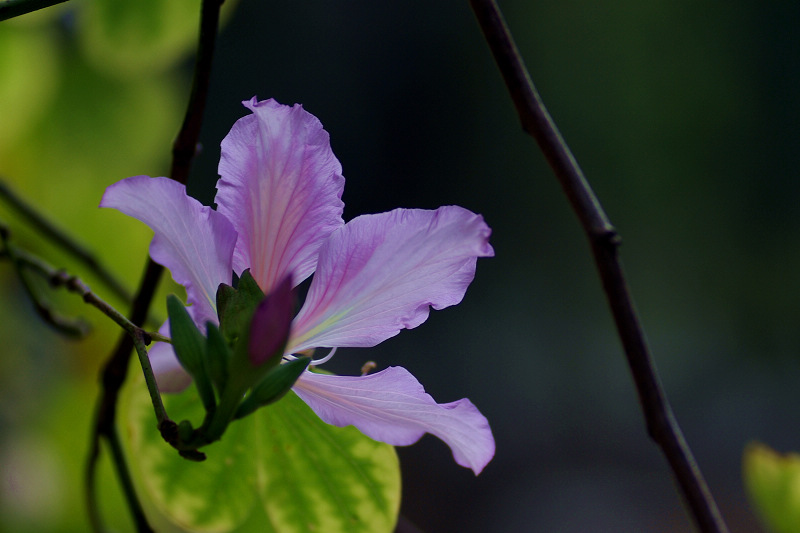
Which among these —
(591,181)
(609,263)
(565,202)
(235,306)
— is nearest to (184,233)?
(235,306)

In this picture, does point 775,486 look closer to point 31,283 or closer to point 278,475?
point 278,475

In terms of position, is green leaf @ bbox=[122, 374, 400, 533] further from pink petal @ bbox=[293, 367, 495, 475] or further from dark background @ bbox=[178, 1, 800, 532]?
dark background @ bbox=[178, 1, 800, 532]

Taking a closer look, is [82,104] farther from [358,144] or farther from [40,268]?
[358,144]

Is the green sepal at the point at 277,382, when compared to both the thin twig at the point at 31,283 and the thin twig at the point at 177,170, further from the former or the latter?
the thin twig at the point at 31,283

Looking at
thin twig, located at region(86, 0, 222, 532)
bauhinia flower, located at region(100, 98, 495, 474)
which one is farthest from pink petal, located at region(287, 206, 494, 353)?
thin twig, located at region(86, 0, 222, 532)

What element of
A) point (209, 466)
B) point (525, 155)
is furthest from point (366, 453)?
point (525, 155)

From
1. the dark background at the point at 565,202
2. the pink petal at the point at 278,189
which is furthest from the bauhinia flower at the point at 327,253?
the dark background at the point at 565,202
